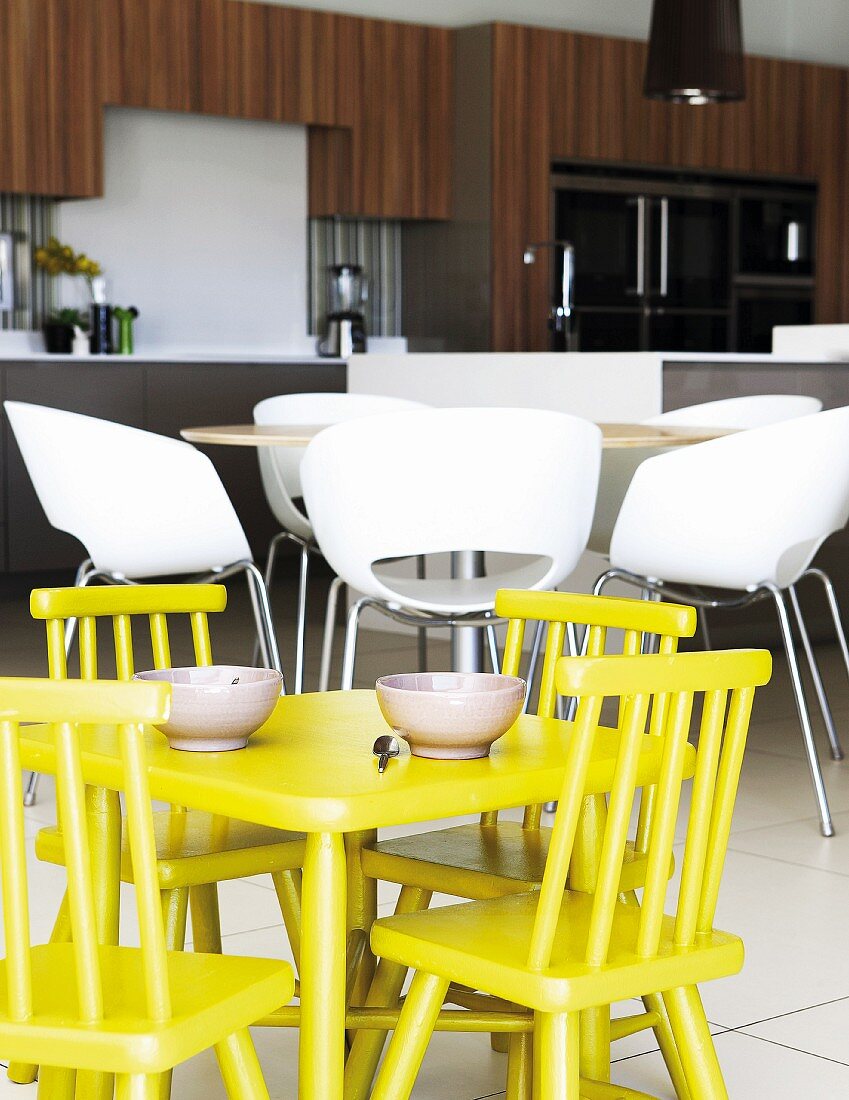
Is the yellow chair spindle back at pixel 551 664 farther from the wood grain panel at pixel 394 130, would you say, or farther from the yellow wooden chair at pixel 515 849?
the wood grain panel at pixel 394 130

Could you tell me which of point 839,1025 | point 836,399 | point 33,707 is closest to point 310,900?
point 33,707

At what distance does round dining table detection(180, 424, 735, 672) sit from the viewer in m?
3.28

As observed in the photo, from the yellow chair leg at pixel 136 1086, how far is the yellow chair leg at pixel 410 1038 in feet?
0.85

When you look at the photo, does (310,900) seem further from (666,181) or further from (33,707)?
(666,181)

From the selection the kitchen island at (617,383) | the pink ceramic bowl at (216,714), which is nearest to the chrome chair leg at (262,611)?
the kitchen island at (617,383)

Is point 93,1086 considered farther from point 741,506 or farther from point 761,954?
point 741,506

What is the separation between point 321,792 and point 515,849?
0.53 meters

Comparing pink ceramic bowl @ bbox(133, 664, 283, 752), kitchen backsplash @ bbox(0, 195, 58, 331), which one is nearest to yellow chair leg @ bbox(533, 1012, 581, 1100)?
pink ceramic bowl @ bbox(133, 664, 283, 752)

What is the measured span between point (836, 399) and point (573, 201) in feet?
9.38

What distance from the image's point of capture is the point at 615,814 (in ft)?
4.65

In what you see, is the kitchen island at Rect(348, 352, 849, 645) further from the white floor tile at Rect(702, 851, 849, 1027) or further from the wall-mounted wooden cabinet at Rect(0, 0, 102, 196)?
the wall-mounted wooden cabinet at Rect(0, 0, 102, 196)

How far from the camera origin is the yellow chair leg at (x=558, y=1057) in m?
1.42

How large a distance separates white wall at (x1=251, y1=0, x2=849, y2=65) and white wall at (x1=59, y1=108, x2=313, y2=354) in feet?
2.16

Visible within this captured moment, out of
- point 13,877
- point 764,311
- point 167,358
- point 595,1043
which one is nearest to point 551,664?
point 595,1043
